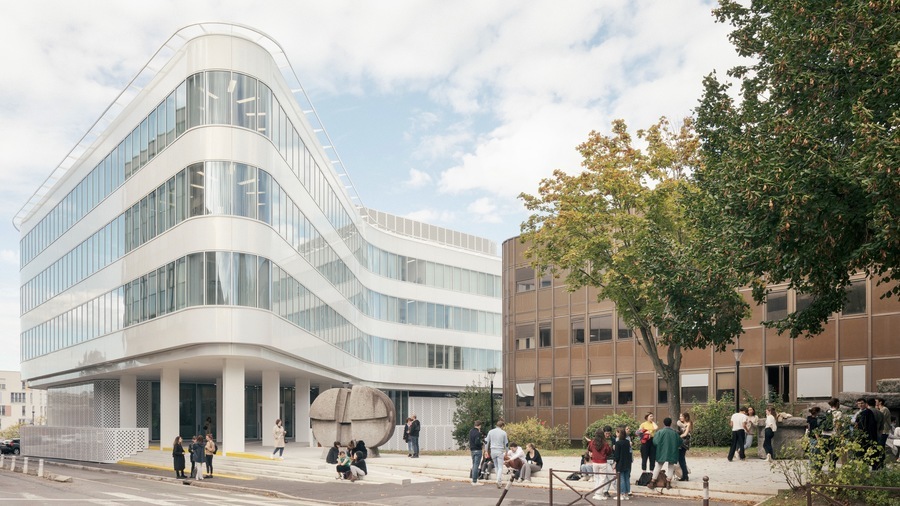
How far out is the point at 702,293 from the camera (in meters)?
26.4

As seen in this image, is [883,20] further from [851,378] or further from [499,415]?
[499,415]

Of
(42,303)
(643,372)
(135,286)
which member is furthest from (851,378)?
(42,303)

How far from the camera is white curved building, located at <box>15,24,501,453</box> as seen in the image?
3759 cm

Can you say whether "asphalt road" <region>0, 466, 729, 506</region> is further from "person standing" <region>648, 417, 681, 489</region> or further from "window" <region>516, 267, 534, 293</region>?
"window" <region>516, 267, 534, 293</region>

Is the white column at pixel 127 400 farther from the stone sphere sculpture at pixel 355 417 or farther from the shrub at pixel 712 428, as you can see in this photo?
the shrub at pixel 712 428

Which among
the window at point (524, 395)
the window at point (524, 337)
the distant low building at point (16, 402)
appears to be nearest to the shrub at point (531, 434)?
the window at point (524, 395)

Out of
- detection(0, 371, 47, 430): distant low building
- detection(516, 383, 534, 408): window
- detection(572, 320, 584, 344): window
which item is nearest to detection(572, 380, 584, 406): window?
detection(572, 320, 584, 344): window

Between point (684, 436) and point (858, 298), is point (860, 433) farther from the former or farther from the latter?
point (858, 298)

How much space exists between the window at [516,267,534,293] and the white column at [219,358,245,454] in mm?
22639

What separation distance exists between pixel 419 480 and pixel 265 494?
4595mm

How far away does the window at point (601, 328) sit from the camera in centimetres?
5147

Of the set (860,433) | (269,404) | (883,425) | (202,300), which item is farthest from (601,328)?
(860,433)

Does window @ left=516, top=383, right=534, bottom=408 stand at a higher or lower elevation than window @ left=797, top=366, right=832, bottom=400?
lower

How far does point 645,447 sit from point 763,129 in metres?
9.09
